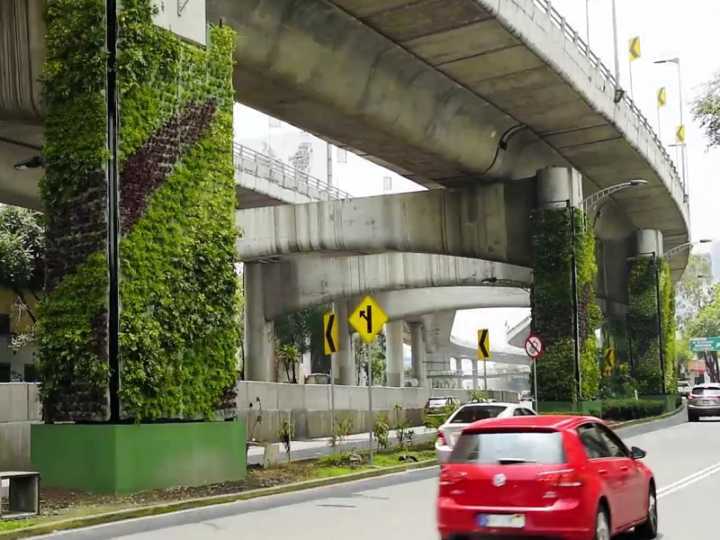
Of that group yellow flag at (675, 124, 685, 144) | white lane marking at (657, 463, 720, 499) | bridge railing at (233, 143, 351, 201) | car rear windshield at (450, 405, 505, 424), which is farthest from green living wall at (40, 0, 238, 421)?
yellow flag at (675, 124, 685, 144)

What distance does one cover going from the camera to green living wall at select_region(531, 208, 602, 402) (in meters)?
35.3

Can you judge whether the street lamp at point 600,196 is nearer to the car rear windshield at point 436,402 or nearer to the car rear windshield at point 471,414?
the car rear windshield at point 436,402

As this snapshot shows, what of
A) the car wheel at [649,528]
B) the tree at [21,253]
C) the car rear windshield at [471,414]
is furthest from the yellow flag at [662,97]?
the car wheel at [649,528]

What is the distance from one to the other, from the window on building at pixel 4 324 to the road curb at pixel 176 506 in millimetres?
34828

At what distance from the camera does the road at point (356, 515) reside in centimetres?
1216

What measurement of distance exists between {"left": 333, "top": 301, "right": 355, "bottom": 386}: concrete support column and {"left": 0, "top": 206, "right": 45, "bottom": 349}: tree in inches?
941

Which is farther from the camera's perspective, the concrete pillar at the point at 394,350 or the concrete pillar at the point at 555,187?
the concrete pillar at the point at 394,350

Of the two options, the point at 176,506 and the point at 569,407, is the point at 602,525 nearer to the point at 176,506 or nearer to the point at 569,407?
the point at 176,506

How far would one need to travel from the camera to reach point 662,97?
159 ft

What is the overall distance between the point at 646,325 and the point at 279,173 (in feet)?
70.5

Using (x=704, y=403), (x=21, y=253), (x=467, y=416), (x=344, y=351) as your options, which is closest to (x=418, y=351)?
(x=344, y=351)

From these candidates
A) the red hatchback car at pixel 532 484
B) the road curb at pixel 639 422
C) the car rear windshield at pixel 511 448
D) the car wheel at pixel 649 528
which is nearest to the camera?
the red hatchback car at pixel 532 484

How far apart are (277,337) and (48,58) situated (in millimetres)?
53588

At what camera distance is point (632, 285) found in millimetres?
52906
